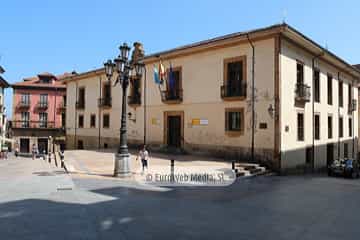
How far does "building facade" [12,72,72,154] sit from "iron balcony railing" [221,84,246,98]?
88.9 feet

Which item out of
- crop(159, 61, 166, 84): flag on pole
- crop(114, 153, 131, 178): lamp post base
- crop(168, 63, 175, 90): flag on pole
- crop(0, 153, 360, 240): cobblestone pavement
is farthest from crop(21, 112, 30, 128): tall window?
crop(114, 153, 131, 178): lamp post base

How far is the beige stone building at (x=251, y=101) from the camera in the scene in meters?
13.8

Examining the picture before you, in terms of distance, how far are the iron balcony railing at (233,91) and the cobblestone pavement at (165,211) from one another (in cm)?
665

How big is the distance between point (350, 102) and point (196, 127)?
1459cm

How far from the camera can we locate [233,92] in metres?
15.2

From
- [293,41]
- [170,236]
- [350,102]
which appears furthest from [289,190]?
[350,102]

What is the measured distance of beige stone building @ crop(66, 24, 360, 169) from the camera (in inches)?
544

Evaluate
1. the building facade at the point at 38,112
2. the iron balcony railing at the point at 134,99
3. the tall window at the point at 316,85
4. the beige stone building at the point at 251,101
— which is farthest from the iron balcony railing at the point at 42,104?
the tall window at the point at 316,85

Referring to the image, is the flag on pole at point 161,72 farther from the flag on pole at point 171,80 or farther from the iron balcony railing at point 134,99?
the iron balcony railing at point 134,99

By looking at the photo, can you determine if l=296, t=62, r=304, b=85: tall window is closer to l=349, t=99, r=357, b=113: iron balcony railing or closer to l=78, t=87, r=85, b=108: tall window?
l=349, t=99, r=357, b=113: iron balcony railing

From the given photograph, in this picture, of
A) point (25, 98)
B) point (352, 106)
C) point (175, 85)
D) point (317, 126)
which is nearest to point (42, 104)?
point (25, 98)

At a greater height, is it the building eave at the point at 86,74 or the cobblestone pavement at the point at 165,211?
the building eave at the point at 86,74

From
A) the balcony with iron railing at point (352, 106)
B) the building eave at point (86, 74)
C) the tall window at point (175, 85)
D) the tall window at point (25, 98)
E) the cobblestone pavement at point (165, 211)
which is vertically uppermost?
the building eave at point (86, 74)

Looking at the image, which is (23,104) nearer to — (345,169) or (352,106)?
(345,169)
